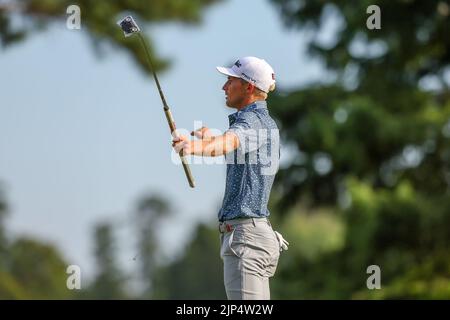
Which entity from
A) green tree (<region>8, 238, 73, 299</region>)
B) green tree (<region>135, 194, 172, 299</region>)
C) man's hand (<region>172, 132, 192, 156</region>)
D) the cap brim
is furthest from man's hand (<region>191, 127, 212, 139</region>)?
green tree (<region>135, 194, 172, 299</region>)

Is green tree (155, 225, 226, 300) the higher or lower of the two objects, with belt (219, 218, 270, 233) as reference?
higher

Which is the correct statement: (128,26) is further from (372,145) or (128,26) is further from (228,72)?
(372,145)

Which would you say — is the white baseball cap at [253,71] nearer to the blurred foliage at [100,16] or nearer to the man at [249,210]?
the man at [249,210]

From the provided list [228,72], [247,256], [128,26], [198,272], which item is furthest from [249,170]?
[198,272]

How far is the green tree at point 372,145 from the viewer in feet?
65.9

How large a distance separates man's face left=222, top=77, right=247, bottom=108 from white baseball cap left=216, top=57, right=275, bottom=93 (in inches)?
2.2

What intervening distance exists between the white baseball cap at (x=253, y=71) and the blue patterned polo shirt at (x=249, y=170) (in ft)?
0.63

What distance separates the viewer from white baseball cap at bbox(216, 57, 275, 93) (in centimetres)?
525

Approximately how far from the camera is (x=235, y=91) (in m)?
5.33

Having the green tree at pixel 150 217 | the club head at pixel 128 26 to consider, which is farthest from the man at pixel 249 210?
the green tree at pixel 150 217

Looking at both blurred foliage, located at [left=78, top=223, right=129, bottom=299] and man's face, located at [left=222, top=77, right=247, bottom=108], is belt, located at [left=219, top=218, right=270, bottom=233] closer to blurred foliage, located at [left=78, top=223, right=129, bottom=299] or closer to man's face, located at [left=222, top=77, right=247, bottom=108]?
man's face, located at [left=222, top=77, right=247, bottom=108]
